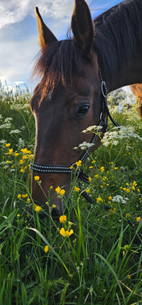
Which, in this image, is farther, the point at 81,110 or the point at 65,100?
the point at 81,110

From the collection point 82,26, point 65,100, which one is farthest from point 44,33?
point 65,100

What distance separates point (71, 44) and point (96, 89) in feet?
1.90

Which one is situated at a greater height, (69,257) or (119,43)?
(119,43)

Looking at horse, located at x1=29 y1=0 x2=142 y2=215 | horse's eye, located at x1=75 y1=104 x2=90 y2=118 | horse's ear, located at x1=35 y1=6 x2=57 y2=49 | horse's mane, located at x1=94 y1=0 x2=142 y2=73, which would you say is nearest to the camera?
horse, located at x1=29 y1=0 x2=142 y2=215

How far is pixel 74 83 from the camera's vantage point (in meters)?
2.31

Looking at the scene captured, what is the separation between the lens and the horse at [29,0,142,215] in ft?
6.89

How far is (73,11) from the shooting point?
2398 millimetres

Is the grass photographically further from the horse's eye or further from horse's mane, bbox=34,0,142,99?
horse's mane, bbox=34,0,142,99

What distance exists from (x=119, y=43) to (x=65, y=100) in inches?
53.8

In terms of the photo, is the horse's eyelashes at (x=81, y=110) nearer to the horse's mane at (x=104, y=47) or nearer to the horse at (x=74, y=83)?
the horse at (x=74, y=83)

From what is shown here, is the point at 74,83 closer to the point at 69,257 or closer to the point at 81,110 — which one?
the point at 81,110

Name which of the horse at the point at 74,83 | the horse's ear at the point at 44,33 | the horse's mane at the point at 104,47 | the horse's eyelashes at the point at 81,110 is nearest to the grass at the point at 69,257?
the horse at the point at 74,83

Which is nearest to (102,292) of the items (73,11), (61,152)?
(61,152)

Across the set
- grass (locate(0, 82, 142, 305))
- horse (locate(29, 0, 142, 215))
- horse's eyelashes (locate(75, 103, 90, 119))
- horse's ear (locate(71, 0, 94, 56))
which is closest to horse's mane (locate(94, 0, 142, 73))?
horse (locate(29, 0, 142, 215))
